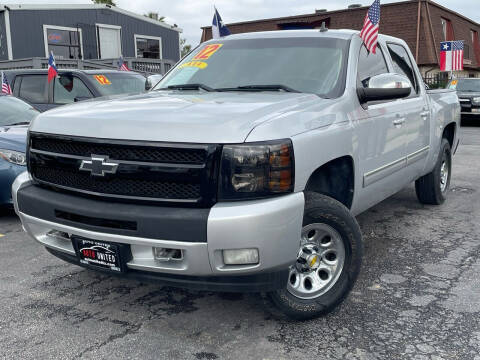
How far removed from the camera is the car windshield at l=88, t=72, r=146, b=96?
29.9 feet

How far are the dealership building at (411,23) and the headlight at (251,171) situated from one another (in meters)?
21.8

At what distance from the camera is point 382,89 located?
3.75 meters

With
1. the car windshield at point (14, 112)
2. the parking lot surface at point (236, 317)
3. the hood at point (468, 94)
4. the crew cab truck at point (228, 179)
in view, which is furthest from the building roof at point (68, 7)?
the crew cab truck at point (228, 179)

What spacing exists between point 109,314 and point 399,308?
6.13 feet

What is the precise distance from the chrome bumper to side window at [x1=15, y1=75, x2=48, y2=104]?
734cm

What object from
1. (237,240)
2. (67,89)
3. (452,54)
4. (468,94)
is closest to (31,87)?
(67,89)

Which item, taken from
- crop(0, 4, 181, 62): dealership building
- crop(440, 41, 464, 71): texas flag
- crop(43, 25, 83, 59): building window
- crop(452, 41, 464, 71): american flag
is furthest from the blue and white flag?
crop(43, 25, 83, 59): building window

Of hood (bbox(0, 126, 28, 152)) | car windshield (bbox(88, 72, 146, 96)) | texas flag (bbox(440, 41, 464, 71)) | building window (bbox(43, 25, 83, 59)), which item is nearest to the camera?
hood (bbox(0, 126, 28, 152))

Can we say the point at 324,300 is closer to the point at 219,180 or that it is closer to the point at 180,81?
the point at 219,180

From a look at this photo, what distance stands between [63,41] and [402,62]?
806 inches

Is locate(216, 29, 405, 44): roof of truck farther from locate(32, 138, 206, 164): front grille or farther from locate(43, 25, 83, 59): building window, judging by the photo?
locate(43, 25, 83, 59): building window

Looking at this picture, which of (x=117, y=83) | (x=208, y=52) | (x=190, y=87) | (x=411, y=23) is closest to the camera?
(x=190, y=87)

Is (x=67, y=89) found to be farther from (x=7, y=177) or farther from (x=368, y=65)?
(x=368, y=65)

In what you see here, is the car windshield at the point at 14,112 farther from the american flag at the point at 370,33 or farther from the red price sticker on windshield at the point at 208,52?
the american flag at the point at 370,33
